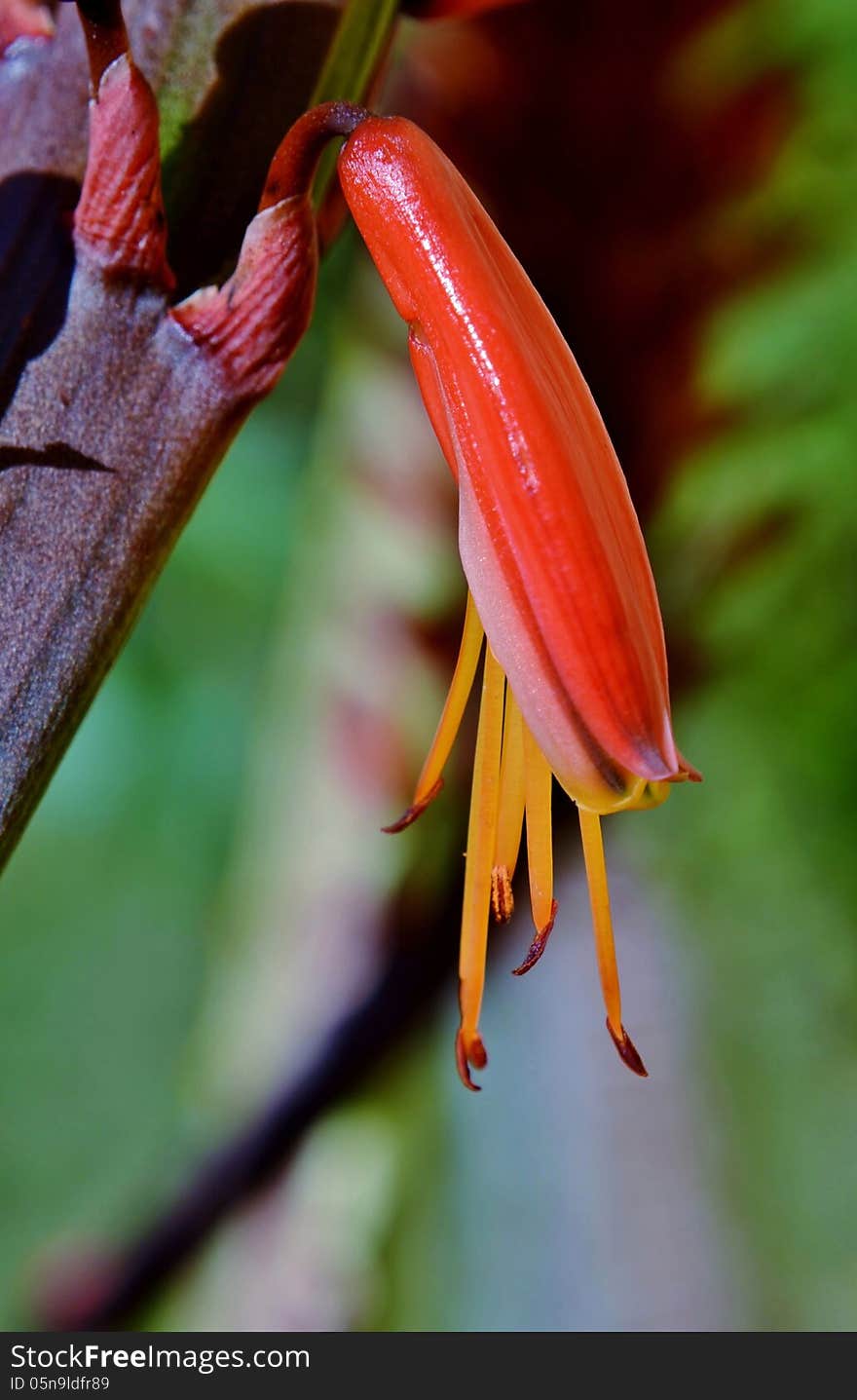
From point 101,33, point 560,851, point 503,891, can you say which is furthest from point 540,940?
point 560,851

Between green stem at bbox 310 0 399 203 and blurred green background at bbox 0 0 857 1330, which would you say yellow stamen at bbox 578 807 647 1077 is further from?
blurred green background at bbox 0 0 857 1330

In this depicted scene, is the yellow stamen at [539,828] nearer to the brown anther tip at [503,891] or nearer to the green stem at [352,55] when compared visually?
the brown anther tip at [503,891]

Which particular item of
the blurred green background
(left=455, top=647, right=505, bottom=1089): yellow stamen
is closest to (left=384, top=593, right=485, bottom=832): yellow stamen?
(left=455, top=647, right=505, bottom=1089): yellow stamen

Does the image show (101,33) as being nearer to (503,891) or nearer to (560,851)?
(503,891)

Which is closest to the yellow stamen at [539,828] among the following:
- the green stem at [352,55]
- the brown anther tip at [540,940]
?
the brown anther tip at [540,940]

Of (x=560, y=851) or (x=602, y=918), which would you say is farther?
(x=560, y=851)

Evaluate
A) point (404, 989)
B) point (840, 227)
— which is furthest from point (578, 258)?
point (404, 989)
